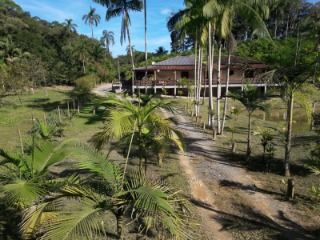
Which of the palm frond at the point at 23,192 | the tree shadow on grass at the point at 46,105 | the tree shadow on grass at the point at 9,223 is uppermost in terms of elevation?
the palm frond at the point at 23,192

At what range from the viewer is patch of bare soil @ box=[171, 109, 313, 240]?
6.83m

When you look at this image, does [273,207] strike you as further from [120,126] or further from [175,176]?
[120,126]

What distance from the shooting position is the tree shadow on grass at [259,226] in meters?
6.63

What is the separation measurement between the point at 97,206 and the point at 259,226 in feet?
15.4

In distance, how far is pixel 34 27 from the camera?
55844 mm

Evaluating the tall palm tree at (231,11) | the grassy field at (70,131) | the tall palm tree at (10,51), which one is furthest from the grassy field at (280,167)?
the tall palm tree at (10,51)

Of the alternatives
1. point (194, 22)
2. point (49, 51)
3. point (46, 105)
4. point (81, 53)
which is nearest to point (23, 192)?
point (194, 22)

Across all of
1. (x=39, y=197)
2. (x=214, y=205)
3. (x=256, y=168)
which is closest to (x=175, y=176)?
(x=214, y=205)

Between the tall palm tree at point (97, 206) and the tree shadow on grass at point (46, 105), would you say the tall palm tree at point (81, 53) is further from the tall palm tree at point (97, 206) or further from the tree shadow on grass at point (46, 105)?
the tall palm tree at point (97, 206)

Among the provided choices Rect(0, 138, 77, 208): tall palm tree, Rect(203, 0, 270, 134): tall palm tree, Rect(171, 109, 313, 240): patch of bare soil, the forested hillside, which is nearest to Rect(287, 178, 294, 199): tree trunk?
Rect(171, 109, 313, 240): patch of bare soil

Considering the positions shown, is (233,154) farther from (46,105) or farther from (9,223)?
(46,105)

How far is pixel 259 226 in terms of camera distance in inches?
277

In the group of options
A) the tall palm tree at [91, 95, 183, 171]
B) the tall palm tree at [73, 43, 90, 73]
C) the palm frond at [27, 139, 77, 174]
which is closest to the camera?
the palm frond at [27, 139, 77, 174]

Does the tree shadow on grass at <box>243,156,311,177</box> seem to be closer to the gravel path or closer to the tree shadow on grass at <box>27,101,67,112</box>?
the gravel path
